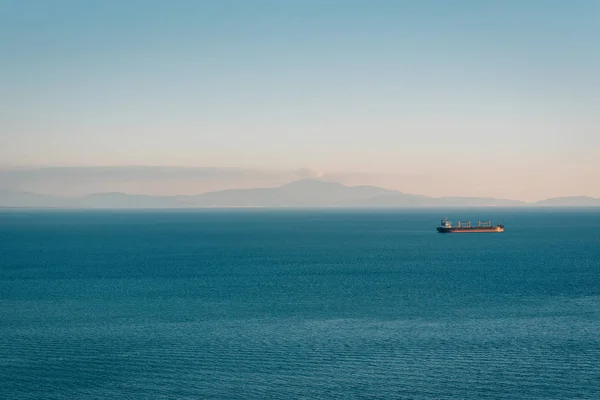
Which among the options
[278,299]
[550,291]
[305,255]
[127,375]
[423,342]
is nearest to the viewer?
[127,375]

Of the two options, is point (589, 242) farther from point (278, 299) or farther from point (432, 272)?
point (278, 299)

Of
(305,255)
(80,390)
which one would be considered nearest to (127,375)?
(80,390)

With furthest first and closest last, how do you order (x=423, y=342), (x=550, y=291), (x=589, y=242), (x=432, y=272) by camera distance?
(x=589, y=242) < (x=432, y=272) < (x=550, y=291) < (x=423, y=342)

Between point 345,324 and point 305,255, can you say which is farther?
point 305,255

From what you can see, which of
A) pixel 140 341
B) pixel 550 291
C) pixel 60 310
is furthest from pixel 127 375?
pixel 550 291

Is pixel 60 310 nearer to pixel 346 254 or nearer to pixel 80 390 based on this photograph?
pixel 80 390

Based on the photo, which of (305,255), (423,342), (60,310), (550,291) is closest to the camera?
(423,342)
